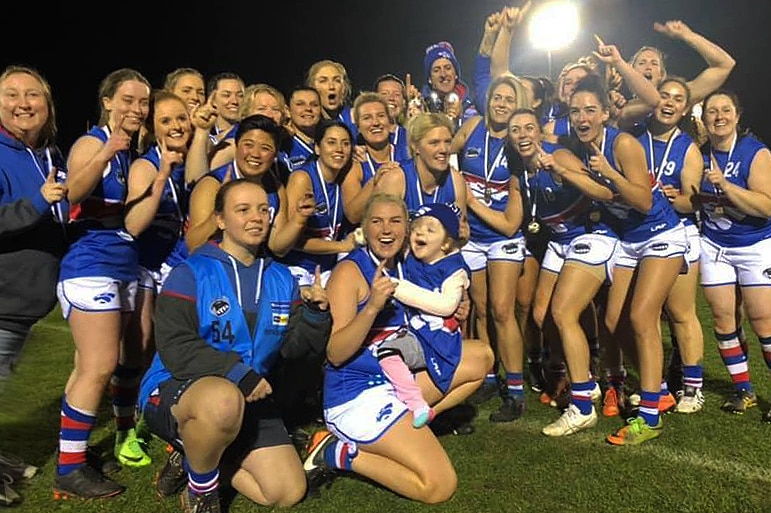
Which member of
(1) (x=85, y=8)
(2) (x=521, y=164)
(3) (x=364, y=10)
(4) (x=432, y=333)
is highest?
(3) (x=364, y=10)

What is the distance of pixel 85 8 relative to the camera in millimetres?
17281

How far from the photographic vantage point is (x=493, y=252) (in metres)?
4.54

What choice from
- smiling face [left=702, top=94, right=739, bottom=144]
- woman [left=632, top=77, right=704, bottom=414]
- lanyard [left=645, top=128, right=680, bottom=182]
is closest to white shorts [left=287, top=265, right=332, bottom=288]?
woman [left=632, top=77, right=704, bottom=414]

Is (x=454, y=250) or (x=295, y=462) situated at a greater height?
(x=454, y=250)

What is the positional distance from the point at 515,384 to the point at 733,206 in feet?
6.08

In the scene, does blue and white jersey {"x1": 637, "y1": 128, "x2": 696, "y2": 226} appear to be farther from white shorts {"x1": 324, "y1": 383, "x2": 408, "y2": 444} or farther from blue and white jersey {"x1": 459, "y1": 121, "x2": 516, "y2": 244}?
white shorts {"x1": 324, "y1": 383, "x2": 408, "y2": 444}

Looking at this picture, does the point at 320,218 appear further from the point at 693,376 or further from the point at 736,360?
the point at 736,360

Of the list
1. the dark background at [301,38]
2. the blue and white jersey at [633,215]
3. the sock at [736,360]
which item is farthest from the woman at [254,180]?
the dark background at [301,38]

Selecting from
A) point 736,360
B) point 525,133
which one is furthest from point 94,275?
point 736,360

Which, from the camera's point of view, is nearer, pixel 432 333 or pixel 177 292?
pixel 177 292

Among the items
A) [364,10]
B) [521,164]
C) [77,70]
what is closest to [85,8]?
[77,70]

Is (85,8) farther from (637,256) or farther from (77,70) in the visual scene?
(637,256)

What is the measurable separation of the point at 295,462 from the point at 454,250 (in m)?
1.46

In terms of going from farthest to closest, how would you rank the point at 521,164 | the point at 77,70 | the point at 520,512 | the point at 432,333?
1. the point at 77,70
2. the point at 521,164
3. the point at 432,333
4. the point at 520,512
